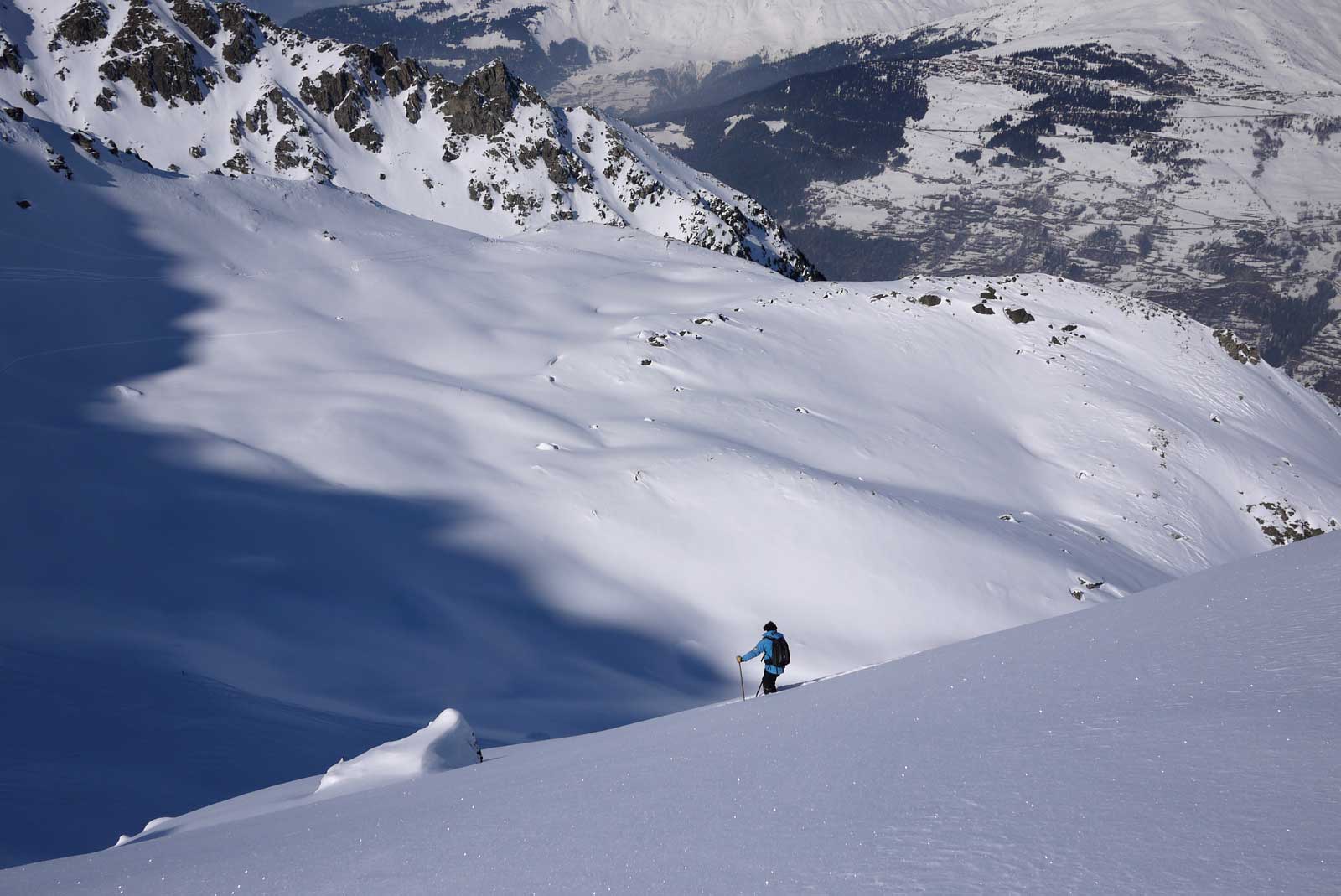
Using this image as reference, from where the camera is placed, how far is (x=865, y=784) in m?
4.23

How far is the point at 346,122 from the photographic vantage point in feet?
509

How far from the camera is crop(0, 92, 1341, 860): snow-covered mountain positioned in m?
16.0

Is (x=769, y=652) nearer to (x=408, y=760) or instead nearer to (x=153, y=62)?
(x=408, y=760)

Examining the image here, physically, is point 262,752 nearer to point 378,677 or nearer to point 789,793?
point 378,677

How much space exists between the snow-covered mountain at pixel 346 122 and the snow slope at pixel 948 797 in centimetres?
13882

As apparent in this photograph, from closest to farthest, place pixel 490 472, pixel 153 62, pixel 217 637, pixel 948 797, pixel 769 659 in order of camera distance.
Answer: pixel 948 797, pixel 769 659, pixel 217 637, pixel 490 472, pixel 153 62

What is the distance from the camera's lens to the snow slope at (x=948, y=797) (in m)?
2.98

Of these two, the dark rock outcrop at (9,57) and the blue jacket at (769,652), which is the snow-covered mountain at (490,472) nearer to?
the blue jacket at (769,652)

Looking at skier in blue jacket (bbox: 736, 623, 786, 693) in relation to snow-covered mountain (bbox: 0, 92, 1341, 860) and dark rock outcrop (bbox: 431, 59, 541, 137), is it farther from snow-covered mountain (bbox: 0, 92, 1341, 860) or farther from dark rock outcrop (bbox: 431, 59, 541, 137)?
dark rock outcrop (bbox: 431, 59, 541, 137)

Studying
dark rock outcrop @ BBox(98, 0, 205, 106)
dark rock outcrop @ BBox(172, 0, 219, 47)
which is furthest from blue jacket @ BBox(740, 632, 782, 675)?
dark rock outcrop @ BBox(172, 0, 219, 47)

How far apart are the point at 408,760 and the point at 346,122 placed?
168m

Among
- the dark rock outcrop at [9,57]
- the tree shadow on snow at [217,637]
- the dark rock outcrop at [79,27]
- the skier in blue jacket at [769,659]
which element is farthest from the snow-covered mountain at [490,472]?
the dark rock outcrop at [79,27]

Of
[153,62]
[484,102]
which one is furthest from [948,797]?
[153,62]

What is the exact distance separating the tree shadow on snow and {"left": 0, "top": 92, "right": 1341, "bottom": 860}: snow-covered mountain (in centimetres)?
9
